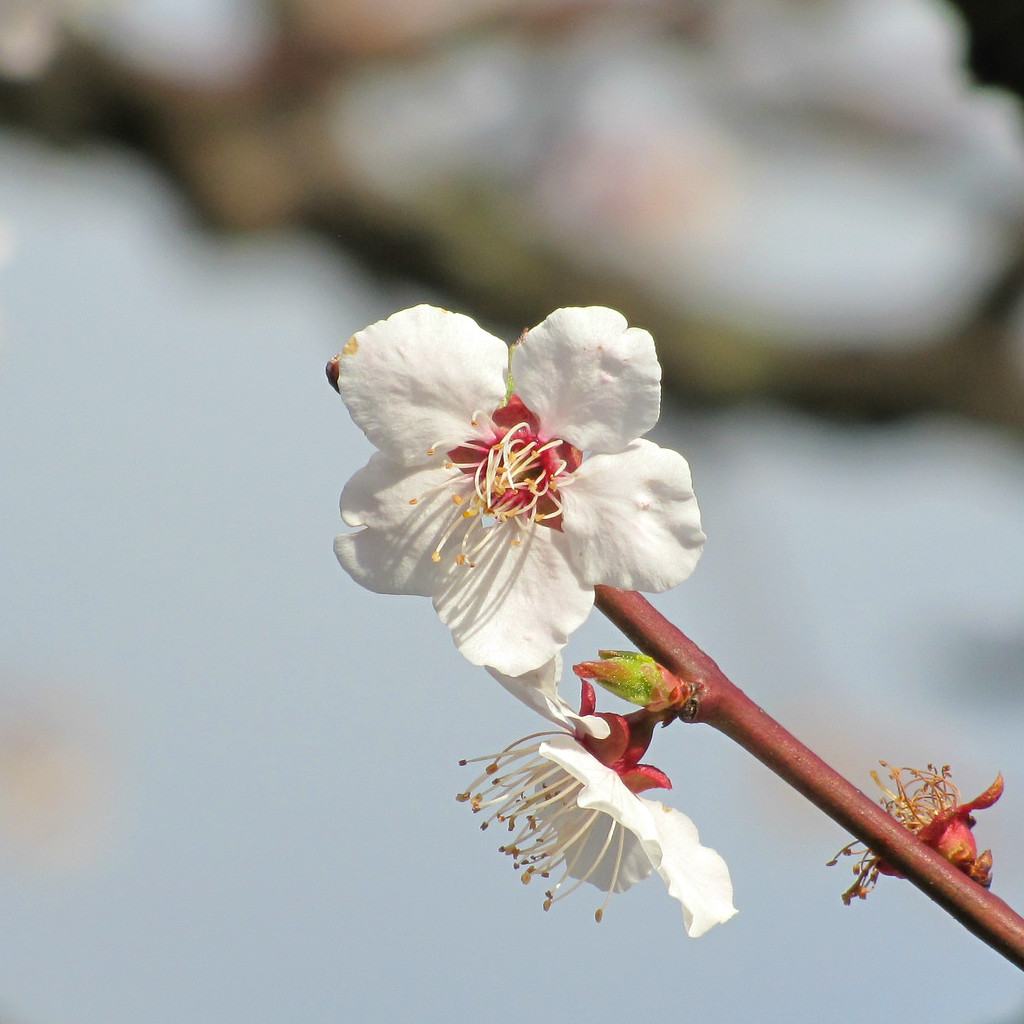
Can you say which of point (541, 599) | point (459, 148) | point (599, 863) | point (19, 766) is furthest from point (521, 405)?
point (19, 766)

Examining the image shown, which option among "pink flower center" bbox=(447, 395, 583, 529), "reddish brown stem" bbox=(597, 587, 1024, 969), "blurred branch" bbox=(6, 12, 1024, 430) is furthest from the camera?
"blurred branch" bbox=(6, 12, 1024, 430)

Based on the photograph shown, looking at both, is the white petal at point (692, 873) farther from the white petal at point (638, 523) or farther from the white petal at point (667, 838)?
the white petal at point (638, 523)

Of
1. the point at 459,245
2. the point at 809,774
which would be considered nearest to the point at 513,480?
the point at 809,774

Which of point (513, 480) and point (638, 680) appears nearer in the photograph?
point (638, 680)

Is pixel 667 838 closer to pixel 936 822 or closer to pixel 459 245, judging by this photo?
pixel 936 822

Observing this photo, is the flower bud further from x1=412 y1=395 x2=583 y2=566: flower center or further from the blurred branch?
the blurred branch

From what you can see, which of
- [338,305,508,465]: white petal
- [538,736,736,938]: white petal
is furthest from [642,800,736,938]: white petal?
[338,305,508,465]: white petal
